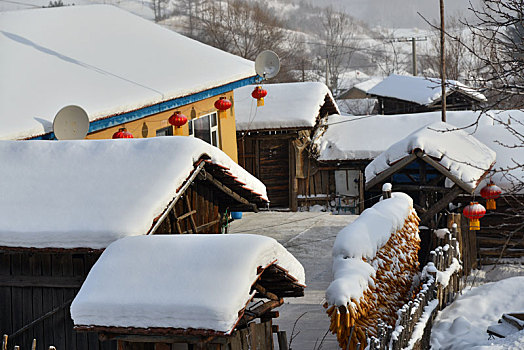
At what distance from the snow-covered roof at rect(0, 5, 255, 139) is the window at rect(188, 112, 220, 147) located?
1.18 m

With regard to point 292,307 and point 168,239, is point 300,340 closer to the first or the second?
point 292,307

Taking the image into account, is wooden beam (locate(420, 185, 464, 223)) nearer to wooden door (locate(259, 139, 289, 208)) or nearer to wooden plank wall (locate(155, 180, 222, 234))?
wooden plank wall (locate(155, 180, 222, 234))

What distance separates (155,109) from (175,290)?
27.1 feet

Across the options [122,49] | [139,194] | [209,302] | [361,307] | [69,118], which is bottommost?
[361,307]

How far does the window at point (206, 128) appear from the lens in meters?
16.4

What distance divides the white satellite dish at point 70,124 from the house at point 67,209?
1.58 m

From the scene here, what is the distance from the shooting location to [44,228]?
684 cm

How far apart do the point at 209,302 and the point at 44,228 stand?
2.27 meters

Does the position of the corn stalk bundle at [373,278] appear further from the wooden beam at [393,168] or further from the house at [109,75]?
the house at [109,75]

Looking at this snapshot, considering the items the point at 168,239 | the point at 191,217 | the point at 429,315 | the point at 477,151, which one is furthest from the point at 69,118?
the point at 477,151

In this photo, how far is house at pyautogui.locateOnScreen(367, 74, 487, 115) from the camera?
1282 inches

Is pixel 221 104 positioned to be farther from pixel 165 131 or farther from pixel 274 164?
pixel 274 164

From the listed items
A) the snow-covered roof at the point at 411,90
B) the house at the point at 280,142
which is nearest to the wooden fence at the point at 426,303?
the house at the point at 280,142

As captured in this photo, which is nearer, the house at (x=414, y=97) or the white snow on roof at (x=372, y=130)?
the white snow on roof at (x=372, y=130)
